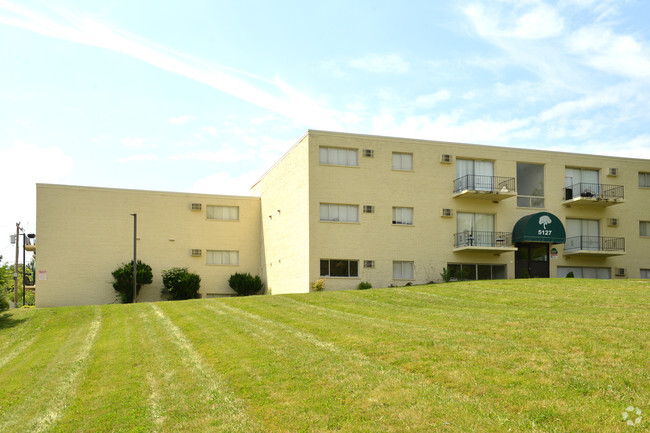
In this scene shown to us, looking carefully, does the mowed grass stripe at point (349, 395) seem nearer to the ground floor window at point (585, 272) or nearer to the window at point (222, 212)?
the ground floor window at point (585, 272)

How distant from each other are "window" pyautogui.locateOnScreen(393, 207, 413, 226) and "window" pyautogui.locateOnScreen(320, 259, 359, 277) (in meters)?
3.34

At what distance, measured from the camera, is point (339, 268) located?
31844 mm

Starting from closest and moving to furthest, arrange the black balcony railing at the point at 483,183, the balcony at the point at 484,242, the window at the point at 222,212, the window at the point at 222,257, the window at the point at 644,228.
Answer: the balcony at the point at 484,242
the black balcony railing at the point at 483,183
the window at the point at 644,228
the window at the point at 222,257
the window at the point at 222,212

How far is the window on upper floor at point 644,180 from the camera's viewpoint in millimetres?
37844

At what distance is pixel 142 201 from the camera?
128 ft

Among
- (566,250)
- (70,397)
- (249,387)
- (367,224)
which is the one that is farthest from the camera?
(566,250)

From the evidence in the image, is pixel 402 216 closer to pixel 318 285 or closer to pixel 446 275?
pixel 446 275

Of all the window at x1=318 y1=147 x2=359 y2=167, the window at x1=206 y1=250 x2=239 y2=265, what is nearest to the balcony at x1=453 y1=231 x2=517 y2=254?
the window at x1=318 y1=147 x2=359 y2=167

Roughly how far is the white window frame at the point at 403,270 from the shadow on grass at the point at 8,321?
1835cm

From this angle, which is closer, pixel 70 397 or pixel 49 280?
pixel 70 397

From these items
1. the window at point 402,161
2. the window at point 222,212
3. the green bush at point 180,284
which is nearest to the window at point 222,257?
the green bush at point 180,284

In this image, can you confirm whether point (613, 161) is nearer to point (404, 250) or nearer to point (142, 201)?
point (404, 250)

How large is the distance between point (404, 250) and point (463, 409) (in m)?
25.2

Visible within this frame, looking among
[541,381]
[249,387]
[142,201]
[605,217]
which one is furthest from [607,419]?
[142,201]
